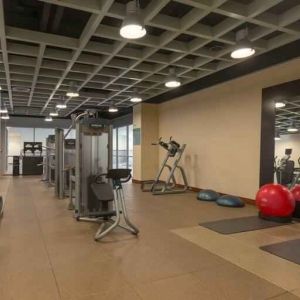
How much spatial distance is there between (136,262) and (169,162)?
22.4 feet

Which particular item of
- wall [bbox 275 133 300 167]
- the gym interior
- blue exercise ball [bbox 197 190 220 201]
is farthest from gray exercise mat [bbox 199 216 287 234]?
wall [bbox 275 133 300 167]

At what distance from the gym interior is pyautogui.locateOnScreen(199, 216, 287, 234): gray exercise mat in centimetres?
3

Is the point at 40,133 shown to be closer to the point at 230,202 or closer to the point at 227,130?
the point at 227,130

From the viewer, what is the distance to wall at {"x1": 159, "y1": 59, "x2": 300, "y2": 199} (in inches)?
251

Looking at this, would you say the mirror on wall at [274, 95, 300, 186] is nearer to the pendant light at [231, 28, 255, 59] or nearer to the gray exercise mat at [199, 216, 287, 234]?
the pendant light at [231, 28, 255, 59]

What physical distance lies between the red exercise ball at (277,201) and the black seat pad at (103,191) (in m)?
2.60

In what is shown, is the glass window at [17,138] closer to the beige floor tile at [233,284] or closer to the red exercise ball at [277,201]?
the red exercise ball at [277,201]

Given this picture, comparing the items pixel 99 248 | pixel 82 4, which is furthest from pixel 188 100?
pixel 99 248

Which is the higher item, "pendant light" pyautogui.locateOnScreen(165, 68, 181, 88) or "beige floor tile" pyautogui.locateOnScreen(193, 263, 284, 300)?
"pendant light" pyautogui.locateOnScreen(165, 68, 181, 88)

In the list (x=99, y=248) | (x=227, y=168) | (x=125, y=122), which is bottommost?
(x=99, y=248)

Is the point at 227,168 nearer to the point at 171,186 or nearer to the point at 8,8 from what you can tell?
the point at 171,186

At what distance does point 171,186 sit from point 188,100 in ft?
9.05

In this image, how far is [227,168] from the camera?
7.21 m

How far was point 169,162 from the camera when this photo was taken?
9891 mm
